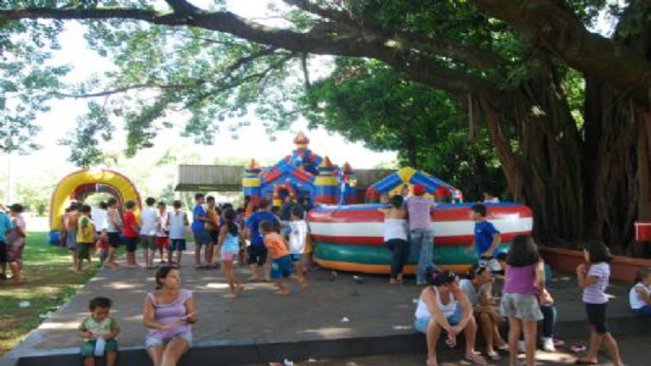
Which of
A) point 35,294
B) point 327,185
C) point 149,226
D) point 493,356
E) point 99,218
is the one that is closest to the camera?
point 493,356

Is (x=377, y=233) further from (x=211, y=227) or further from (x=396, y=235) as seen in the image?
(x=211, y=227)

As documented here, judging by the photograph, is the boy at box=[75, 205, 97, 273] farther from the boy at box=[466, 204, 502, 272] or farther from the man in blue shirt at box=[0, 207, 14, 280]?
the boy at box=[466, 204, 502, 272]

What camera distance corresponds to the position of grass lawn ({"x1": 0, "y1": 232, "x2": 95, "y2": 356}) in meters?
6.93

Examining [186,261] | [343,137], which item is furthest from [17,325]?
[343,137]

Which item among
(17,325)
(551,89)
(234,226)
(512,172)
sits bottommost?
(17,325)

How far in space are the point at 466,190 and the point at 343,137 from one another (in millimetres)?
4975

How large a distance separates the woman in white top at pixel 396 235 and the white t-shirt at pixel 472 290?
334 centimetres

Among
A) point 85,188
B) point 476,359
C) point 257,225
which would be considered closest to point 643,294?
point 476,359

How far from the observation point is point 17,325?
7.14 meters

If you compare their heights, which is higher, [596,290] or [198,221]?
[198,221]

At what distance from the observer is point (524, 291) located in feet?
18.6

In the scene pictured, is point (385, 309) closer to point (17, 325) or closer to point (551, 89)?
point (17, 325)

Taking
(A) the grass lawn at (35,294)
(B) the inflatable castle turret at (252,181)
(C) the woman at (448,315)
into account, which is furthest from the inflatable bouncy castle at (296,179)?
(C) the woman at (448,315)

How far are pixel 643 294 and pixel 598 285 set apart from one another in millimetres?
1533
